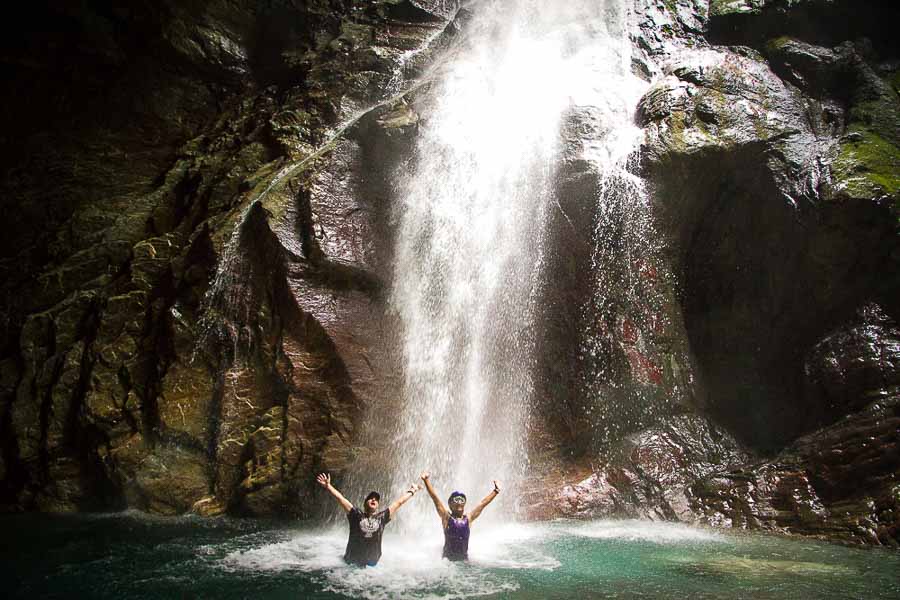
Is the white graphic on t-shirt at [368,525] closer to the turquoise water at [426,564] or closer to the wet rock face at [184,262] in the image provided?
the turquoise water at [426,564]

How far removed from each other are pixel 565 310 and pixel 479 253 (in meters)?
2.09

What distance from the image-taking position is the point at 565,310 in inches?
445

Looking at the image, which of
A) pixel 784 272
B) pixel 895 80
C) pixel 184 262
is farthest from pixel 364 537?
pixel 895 80

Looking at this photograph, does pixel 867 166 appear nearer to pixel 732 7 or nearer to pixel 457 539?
pixel 732 7

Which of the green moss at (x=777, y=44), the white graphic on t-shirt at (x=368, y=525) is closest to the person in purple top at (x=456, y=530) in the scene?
the white graphic on t-shirt at (x=368, y=525)

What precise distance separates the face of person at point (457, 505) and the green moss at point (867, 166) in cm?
889

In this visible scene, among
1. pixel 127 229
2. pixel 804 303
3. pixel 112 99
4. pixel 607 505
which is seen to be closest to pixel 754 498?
pixel 607 505

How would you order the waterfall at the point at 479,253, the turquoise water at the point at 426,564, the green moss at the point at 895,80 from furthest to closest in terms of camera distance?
the green moss at the point at 895,80, the waterfall at the point at 479,253, the turquoise water at the point at 426,564

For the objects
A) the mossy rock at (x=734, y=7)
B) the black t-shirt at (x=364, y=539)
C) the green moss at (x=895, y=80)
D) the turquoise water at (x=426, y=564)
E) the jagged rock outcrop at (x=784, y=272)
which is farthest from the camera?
the mossy rock at (x=734, y=7)

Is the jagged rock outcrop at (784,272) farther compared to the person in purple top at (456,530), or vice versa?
the jagged rock outcrop at (784,272)

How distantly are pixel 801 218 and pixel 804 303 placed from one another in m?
1.62

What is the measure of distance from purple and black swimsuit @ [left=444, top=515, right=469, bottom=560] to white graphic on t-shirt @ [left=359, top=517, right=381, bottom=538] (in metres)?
0.90

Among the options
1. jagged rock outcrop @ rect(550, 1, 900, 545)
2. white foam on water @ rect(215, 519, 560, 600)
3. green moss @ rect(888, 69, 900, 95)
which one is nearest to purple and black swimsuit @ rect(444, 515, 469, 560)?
white foam on water @ rect(215, 519, 560, 600)

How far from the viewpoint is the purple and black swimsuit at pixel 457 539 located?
22.8ft
